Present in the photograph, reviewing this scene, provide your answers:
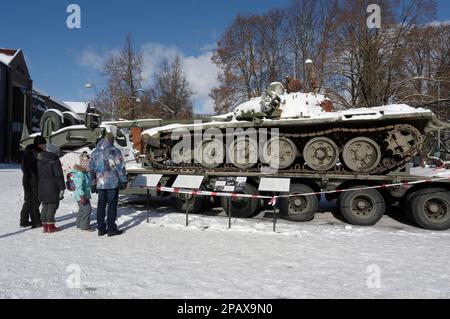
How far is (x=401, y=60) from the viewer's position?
815 inches

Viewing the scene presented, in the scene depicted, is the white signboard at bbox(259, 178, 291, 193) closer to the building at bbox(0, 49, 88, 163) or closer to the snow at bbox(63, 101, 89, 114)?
the building at bbox(0, 49, 88, 163)

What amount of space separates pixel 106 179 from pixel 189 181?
2148 millimetres

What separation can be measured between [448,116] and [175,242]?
21277 mm

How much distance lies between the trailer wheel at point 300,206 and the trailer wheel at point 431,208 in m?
2.04

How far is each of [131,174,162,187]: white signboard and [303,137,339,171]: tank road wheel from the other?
3634 millimetres

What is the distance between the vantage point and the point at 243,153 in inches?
329

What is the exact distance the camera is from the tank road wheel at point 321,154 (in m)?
7.70

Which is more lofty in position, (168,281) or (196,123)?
(196,123)

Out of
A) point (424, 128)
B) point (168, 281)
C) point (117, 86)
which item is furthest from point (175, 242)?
point (117, 86)

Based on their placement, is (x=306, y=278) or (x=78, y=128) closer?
(x=306, y=278)

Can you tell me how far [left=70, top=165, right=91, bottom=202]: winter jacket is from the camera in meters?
6.44

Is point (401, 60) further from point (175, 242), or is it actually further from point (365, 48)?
point (175, 242)

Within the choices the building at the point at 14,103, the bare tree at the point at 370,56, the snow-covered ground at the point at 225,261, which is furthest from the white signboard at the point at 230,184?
the building at the point at 14,103
